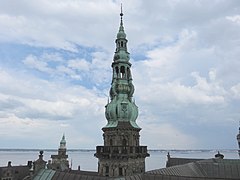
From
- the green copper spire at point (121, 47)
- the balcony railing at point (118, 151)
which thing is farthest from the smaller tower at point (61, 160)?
the green copper spire at point (121, 47)

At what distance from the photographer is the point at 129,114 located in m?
35.0

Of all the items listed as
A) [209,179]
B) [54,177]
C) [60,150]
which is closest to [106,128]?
[54,177]

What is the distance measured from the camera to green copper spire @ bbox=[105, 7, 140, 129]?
34.8m

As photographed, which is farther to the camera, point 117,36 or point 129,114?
point 117,36

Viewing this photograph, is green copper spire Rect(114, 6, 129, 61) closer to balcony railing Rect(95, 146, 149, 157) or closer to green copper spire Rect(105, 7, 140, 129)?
green copper spire Rect(105, 7, 140, 129)

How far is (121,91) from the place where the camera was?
36.5 metres

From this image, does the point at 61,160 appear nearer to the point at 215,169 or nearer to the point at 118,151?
the point at 118,151

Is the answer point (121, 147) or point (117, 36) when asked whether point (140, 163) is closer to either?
point (121, 147)

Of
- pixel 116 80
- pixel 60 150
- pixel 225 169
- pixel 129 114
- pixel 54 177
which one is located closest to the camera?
pixel 54 177

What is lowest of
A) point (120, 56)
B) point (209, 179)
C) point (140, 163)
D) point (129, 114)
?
point (209, 179)

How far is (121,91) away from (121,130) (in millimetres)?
5504

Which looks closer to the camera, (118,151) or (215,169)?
(118,151)

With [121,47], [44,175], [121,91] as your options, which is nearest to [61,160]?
[121,91]

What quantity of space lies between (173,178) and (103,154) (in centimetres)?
1074
